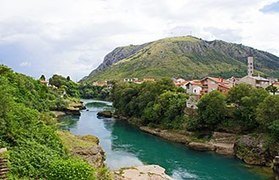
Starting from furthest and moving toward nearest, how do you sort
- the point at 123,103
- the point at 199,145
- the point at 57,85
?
the point at 57,85 < the point at 123,103 < the point at 199,145

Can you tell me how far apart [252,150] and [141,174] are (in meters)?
18.0

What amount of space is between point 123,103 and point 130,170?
48.2 metres

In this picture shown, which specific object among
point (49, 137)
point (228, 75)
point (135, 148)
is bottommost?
point (135, 148)

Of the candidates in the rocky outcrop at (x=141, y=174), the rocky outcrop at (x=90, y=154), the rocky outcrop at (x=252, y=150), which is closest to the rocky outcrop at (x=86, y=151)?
the rocky outcrop at (x=90, y=154)

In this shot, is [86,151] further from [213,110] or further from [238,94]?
[238,94]

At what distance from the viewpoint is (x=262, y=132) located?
48000mm

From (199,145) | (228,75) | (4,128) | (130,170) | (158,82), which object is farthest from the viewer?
(228,75)

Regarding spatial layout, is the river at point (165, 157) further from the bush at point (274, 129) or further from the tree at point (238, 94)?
the tree at point (238, 94)

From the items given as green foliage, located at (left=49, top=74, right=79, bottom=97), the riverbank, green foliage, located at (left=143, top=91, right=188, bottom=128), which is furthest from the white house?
green foliage, located at (left=49, top=74, right=79, bottom=97)

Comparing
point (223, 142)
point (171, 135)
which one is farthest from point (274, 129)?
point (171, 135)

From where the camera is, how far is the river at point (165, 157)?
3916 cm

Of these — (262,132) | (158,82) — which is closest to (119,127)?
(158,82)

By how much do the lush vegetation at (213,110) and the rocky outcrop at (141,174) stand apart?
16415 mm

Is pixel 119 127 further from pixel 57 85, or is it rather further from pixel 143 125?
pixel 57 85
